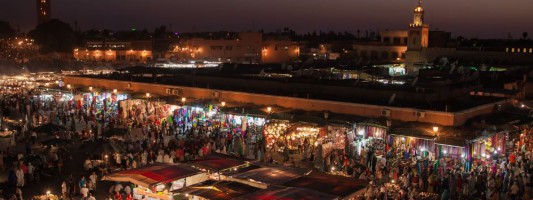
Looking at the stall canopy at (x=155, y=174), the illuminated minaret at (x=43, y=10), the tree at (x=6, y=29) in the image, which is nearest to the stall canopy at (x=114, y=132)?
the stall canopy at (x=155, y=174)

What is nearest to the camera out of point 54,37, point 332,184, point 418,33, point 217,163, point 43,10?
point 332,184

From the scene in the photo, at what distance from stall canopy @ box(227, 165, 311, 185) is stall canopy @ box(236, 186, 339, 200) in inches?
26.7

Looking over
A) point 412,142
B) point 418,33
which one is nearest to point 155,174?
point 412,142

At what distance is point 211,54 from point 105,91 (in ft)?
134

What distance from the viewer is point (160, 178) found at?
38.8ft

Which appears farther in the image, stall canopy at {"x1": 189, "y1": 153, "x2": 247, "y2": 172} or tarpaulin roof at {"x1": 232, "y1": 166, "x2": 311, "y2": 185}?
stall canopy at {"x1": 189, "y1": 153, "x2": 247, "y2": 172}

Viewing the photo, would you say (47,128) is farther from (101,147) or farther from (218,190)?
(218,190)

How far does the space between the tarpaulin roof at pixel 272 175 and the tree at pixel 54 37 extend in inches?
2699

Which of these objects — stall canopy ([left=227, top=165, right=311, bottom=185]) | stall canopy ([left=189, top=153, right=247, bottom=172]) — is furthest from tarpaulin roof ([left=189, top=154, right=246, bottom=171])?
stall canopy ([left=227, top=165, right=311, bottom=185])

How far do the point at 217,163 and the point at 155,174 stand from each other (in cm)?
175

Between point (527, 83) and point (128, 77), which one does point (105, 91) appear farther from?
point (527, 83)

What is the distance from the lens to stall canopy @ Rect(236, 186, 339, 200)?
34.3 ft

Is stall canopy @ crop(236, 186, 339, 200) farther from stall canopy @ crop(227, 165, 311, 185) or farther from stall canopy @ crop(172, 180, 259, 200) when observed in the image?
stall canopy @ crop(227, 165, 311, 185)

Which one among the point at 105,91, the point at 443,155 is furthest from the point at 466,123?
the point at 105,91
